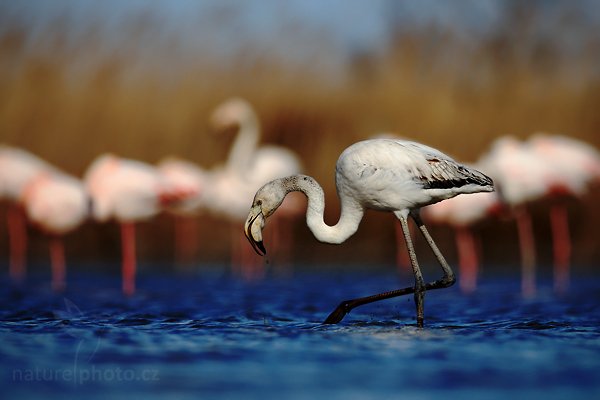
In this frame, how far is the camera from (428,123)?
15352mm

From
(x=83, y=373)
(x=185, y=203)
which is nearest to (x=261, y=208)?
(x=83, y=373)

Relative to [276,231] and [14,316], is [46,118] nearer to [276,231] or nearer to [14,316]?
[276,231]

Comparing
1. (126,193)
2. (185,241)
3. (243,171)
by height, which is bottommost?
(185,241)

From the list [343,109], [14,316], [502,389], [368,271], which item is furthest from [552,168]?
[502,389]

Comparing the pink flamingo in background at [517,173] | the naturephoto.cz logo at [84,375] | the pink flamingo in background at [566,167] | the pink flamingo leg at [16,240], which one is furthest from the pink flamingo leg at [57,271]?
the pink flamingo in background at [566,167]

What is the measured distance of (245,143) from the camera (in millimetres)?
14422

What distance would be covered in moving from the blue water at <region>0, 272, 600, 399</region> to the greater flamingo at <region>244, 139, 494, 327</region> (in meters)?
0.69

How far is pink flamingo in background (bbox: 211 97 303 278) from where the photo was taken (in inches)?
555

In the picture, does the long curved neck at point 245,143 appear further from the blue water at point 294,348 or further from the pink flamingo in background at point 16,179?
the blue water at point 294,348

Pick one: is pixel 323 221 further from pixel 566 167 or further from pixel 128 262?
pixel 566 167

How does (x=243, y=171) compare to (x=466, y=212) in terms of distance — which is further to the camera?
(x=243, y=171)

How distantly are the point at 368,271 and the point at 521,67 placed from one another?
17.0 feet

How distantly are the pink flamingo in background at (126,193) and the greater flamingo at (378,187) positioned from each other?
5.03m

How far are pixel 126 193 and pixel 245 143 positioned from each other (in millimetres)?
2572
